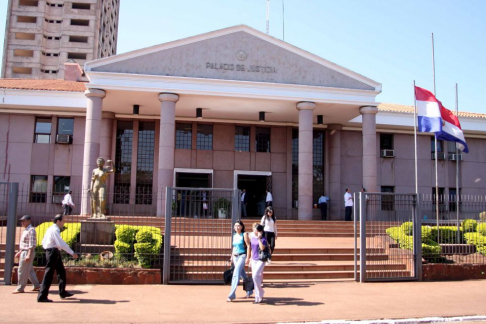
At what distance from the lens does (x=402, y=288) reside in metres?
12.5

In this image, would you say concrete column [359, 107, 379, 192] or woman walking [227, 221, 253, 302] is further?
concrete column [359, 107, 379, 192]

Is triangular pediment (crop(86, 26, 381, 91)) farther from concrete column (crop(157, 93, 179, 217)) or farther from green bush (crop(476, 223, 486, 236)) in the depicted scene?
green bush (crop(476, 223, 486, 236))

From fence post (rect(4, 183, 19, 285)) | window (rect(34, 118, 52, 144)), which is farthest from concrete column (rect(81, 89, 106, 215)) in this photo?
fence post (rect(4, 183, 19, 285))

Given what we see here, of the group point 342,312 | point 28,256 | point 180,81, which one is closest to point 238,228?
point 342,312

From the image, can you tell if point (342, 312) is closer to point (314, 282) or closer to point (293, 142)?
point (314, 282)

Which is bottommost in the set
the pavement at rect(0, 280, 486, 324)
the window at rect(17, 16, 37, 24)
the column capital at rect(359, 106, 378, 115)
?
the pavement at rect(0, 280, 486, 324)

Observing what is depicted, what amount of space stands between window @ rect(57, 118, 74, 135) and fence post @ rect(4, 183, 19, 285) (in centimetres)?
1435

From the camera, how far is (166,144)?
2191 centimetres

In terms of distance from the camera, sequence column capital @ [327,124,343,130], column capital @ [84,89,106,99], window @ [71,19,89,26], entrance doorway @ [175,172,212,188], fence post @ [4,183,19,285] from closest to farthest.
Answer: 1. fence post @ [4,183,19,285]
2. column capital @ [84,89,106,99]
3. entrance doorway @ [175,172,212,188]
4. column capital @ [327,124,343,130]
5. window @ [71,19,89,26]

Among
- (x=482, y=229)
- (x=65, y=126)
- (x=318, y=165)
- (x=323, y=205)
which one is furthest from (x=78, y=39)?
(x=482, y=229)

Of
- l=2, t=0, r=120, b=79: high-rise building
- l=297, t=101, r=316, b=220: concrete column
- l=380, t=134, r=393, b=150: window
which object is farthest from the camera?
l=2, t=0, r=120, b=79: high-rise building

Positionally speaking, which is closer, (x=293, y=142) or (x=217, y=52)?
(x=217, y=52)

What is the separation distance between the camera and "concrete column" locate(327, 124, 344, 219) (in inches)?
1086

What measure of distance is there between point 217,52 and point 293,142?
8006 mm
